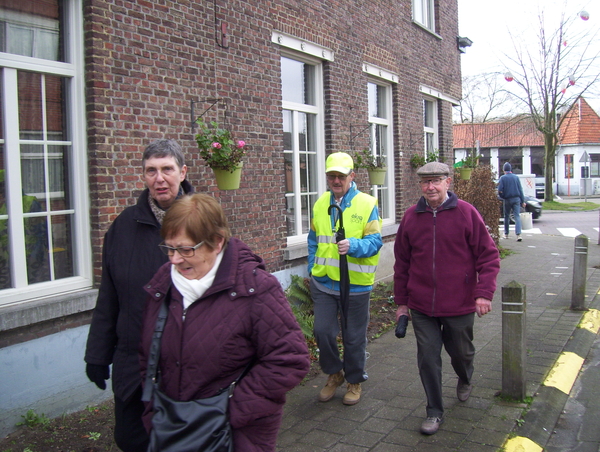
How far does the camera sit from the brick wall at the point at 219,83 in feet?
17.2

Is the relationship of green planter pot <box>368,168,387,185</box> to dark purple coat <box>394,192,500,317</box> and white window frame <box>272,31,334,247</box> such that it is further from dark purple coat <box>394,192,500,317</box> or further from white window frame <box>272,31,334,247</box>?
dark purple coat <box>394,192,500,317</box>

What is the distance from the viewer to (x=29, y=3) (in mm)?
4879

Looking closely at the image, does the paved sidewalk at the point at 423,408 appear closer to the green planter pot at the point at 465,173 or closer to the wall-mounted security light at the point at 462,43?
the green planter pot at the point at 465,173

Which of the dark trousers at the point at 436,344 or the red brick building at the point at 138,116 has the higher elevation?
the red brick building at the point at 138,116

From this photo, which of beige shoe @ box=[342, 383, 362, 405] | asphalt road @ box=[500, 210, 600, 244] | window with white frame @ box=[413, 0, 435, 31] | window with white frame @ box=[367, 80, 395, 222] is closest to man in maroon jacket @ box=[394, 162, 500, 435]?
beige shoe @ box=[342, 383, 362, 405]

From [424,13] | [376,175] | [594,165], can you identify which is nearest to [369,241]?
[376,175]

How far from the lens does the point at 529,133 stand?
153ft

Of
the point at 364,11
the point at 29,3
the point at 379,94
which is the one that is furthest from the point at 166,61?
the point at 379,94

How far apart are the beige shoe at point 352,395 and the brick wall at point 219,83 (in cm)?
240

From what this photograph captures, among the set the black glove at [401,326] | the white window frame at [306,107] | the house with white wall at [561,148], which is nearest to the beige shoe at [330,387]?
the black glove at [401,326]

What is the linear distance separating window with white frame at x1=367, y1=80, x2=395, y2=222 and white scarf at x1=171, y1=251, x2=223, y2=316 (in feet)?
27.4

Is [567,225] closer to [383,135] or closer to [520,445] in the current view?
[383,135]

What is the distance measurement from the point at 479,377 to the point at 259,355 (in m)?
3.84

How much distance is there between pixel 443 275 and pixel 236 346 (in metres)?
2.52
